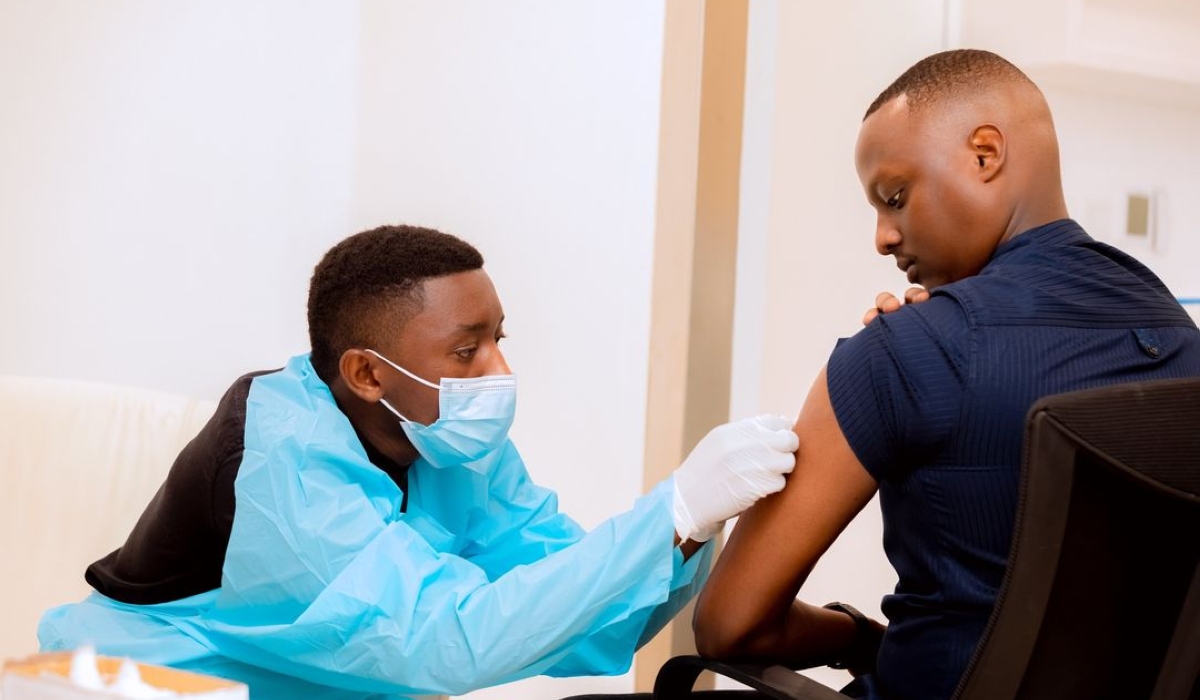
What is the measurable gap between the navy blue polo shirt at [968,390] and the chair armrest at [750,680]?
0.12 m

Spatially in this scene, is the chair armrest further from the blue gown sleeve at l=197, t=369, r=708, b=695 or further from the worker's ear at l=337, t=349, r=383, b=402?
the worker's ear at l=337, t=349, r=383, b=402

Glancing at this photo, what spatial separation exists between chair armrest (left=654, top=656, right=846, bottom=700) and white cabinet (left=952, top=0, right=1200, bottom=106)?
2.12m

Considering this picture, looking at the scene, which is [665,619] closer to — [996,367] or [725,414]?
[996,367]

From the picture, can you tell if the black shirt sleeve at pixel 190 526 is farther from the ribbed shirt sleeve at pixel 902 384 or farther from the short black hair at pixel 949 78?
the short black hair at pixel 949 78

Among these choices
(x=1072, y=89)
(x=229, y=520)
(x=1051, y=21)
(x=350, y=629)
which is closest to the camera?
(x=350, y=629)

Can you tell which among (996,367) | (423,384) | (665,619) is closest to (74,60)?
(423,384)

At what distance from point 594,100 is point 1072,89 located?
138 centimetres

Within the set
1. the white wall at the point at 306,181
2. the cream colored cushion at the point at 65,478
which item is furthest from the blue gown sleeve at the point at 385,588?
the white wall at the point at 306,181

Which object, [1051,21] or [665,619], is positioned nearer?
[665,619]

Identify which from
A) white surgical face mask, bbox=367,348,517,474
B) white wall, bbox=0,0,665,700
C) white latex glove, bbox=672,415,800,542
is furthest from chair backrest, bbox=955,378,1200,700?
white wall, bbox=0,0,665,700

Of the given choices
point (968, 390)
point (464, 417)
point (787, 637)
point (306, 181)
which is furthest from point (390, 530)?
point (306, 181)

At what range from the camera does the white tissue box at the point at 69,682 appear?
32.1 inches

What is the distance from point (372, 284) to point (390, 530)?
0.41m

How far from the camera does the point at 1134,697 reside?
1102 millimetres
